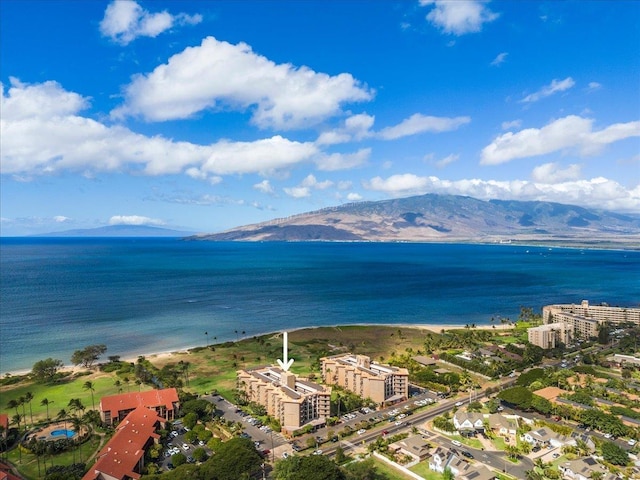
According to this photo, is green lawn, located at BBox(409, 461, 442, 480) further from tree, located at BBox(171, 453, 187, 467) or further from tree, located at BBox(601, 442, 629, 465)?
tree, located at BBox(171, 453, 187, 467)

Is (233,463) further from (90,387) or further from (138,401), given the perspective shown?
(90,387)

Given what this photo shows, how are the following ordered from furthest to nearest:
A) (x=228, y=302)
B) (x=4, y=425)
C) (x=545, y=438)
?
(x=228, y=302)
(x=4, y=425)
(x=545, y=438)

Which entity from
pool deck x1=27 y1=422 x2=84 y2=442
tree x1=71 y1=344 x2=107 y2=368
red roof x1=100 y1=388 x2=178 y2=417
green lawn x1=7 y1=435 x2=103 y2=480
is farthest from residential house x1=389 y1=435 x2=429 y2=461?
tree x1=71 y1=344 x2=107 y2=368

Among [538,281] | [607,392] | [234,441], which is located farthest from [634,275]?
[234,441]

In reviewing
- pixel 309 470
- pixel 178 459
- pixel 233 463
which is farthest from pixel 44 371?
pixel 309 470

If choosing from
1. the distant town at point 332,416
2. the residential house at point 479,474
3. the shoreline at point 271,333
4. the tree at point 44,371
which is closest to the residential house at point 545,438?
the distant town at point 332,416

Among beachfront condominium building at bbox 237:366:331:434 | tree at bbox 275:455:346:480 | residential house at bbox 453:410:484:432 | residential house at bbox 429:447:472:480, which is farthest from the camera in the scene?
beachfront condominium building at bbox 237:366:331:434

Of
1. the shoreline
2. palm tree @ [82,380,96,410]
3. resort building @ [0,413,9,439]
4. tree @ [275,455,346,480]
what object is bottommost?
the shoreline
